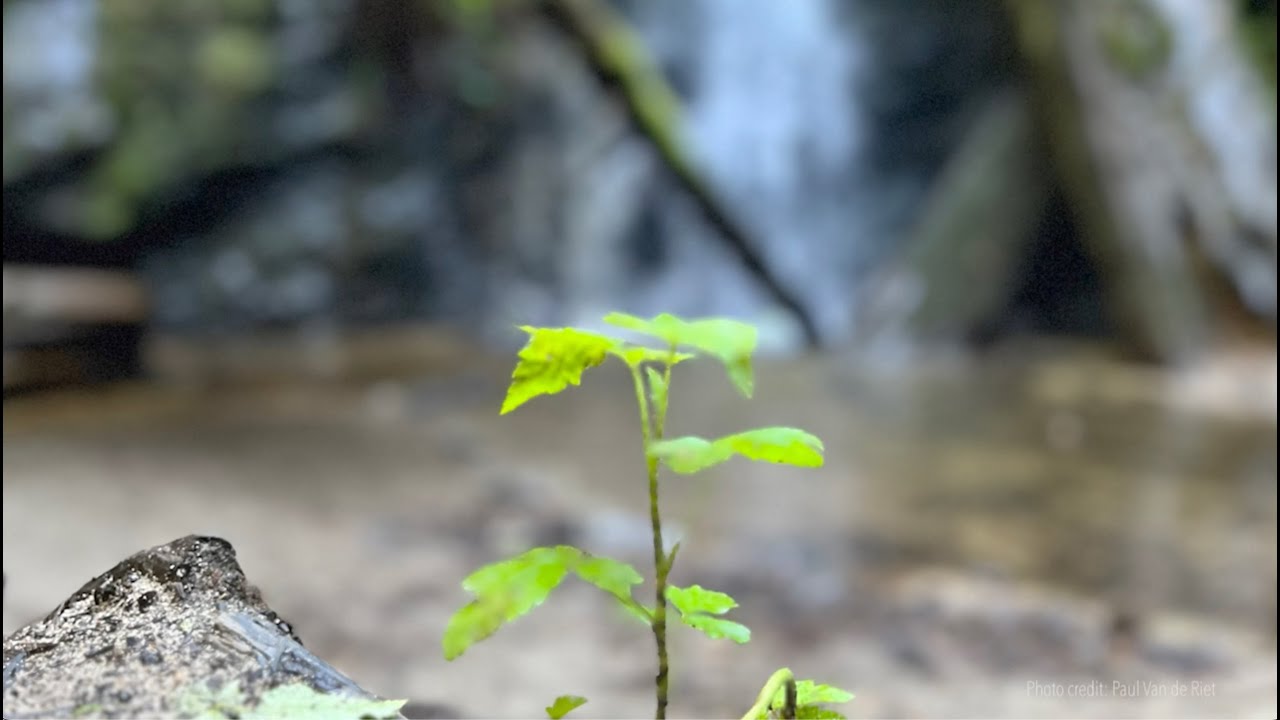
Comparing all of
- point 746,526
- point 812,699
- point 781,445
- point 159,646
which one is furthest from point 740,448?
point 746,526

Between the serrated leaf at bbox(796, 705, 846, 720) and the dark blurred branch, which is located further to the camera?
the dark blurred branch

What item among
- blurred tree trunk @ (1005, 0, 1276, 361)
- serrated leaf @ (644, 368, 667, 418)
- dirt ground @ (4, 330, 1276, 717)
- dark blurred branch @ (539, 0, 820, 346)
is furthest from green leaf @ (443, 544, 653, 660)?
dark blurred branch @ (539, 0, 820, 346)

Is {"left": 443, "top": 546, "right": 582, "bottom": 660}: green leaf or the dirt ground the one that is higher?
the dirt ground

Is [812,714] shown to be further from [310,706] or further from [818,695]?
[310,706]

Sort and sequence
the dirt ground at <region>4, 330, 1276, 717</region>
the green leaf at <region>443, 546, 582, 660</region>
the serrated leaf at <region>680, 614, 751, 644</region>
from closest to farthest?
the green leaf at <region>443, 546, 582, 660</region> < the serrated leaf at <region>680, 614, 751, 644</region> < the dirt ground at <region>4, 330, 1276, 717</region>

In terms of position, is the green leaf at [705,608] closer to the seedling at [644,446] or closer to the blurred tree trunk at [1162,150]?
the seedling at [644,446]

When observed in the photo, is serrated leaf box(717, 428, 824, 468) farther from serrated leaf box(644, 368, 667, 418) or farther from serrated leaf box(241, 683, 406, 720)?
serrated leaf box(241, 683, 406, 720)

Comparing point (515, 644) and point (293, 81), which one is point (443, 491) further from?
point (293, 81)
